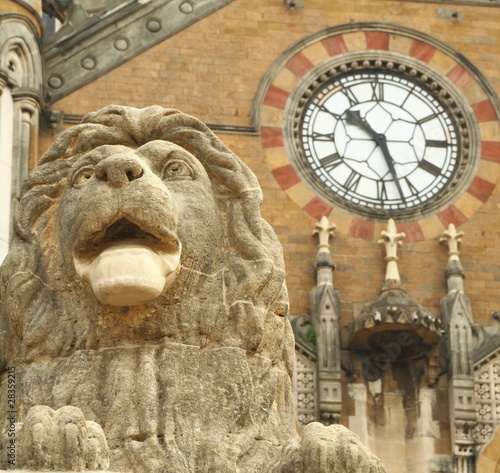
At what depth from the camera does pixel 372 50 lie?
2241 cm

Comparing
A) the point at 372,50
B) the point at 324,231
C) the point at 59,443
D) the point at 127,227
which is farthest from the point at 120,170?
the point at 372,50

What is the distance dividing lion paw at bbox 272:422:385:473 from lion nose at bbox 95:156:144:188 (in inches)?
45.0

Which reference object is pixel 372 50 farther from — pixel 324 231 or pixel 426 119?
pixel 324 231

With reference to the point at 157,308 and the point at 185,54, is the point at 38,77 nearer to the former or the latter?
the point at 185,54

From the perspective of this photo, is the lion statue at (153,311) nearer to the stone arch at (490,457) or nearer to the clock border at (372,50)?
the stone arch at (490,457)

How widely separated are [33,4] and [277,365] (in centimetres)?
1475

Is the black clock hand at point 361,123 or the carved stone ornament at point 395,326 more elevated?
the black clock hand at point 361,123

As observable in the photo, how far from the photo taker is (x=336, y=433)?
20.4 feet

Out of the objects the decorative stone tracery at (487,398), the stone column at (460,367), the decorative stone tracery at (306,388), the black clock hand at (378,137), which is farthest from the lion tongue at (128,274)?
the black clock hand at (378,137)

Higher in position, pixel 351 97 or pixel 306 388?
pixel 351 97

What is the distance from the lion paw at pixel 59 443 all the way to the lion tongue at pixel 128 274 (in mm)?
607

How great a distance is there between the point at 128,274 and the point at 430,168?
615 inches

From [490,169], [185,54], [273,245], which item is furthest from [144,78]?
[273,245]

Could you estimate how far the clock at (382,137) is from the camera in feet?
71.2
